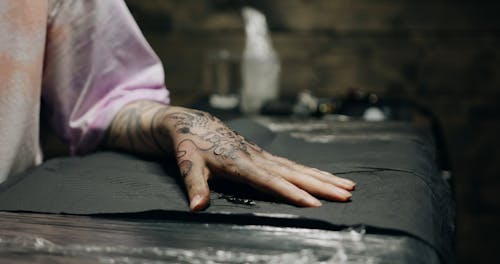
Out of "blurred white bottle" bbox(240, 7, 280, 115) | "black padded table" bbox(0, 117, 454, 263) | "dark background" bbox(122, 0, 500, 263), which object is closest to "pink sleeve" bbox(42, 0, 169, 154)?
"black padded table" bbox(0, 117, 454, 263)

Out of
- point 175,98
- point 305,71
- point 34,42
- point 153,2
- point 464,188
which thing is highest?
point 34,42

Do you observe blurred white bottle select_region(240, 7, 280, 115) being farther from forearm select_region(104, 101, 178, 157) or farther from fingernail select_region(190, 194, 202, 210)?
fingernail select_region(190, 194, 202, 210)

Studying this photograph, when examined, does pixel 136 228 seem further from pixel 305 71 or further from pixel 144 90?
pixel 305 71

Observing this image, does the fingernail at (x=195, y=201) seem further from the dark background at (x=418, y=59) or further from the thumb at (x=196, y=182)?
the dark background at (x=418, y=59)

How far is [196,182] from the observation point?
0.70 meters

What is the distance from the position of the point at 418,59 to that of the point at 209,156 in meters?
1.43

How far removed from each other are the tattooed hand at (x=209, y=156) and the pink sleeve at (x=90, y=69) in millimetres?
57

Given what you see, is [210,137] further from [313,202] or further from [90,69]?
[90,69]

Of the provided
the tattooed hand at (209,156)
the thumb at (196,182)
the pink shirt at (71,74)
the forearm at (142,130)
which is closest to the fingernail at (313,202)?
the tattooed hand at (209,156)

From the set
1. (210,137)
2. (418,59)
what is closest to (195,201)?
(210,137)

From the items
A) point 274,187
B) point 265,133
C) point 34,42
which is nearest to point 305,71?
point 265,133

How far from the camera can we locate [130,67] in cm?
104

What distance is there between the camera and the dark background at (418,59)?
197 cm

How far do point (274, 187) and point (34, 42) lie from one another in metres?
0.48
